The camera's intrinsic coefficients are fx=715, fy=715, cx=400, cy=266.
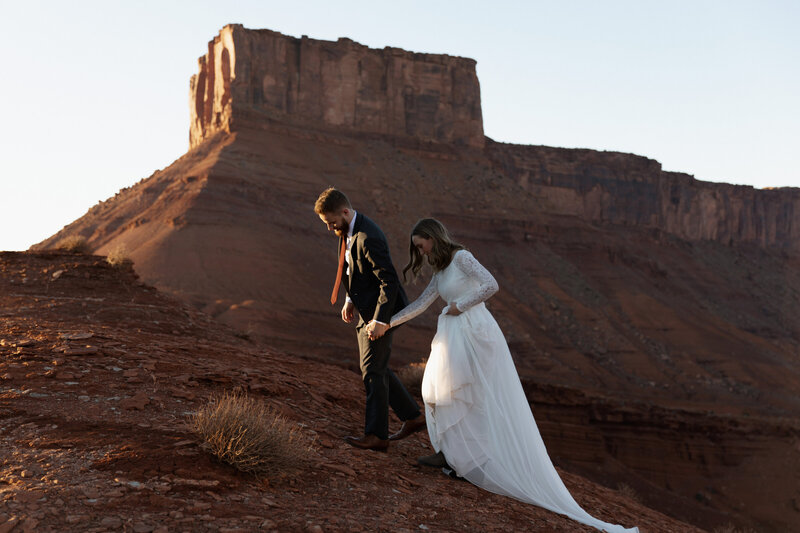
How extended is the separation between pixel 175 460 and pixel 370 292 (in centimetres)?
192

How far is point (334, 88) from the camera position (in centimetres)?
5503

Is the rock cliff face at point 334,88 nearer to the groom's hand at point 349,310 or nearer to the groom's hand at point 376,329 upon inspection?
the groom's hand at point 349,310

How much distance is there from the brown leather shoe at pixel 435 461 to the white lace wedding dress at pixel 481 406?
0.18 meters

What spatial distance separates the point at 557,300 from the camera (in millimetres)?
46531

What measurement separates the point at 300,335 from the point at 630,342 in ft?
77.8

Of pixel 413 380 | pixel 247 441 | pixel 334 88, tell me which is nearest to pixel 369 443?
pixel 247 441

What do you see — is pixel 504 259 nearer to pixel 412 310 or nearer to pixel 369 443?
pixel 369 443

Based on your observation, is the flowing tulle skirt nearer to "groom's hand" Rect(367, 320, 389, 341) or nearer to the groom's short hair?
"groom's hand" Rect(367, 320, 389, 341)

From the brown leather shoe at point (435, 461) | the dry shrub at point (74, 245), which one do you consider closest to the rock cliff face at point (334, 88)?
the dry shrub at point (74, 245)

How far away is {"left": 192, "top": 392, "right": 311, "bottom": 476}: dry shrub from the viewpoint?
422 cm

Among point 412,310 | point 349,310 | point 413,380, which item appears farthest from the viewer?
point 413,380

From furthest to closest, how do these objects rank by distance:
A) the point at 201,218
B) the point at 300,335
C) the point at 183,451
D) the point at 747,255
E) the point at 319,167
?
1. the point at 747,255
2. the point at 319,167
3. the point at 201,218
4. the point at 300,335
5. the point at 183,451

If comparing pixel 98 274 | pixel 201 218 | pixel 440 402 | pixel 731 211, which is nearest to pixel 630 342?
pixel 201 218

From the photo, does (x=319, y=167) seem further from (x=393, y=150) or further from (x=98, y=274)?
(x=98, y=274)
